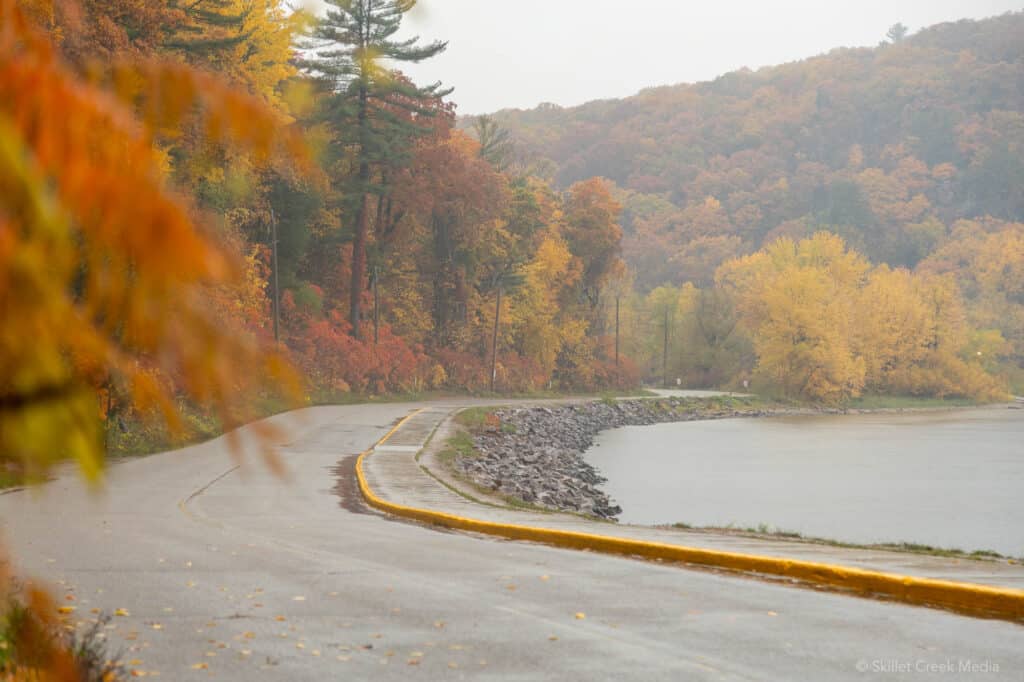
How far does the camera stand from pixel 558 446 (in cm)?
5075

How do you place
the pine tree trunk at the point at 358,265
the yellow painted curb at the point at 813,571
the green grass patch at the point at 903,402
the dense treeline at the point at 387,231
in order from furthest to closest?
the green grass patch at the point at 903,402, the pine tree trunk at the point at 358,265, the dense treeline at the point at 387,231, the yellow painted curb at the point at 813,571

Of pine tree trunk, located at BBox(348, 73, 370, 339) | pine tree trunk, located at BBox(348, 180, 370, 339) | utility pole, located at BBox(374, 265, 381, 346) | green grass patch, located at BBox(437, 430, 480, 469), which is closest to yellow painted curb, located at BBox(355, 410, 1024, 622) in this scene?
green grass patch, located at BBox(437, 430, 480, 469)

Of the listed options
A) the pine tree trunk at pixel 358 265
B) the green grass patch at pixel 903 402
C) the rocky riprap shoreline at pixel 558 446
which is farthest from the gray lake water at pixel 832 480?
the green grass patch at pixel 903 402

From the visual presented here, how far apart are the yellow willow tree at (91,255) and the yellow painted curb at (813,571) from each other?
8.54 m

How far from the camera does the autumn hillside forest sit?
118 centimetres

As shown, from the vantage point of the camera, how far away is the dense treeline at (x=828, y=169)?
484 ft

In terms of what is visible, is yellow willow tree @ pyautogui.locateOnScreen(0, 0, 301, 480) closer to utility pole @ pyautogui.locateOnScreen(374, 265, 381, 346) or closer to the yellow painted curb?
the yellow painted curb

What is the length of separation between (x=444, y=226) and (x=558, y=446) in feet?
85.5

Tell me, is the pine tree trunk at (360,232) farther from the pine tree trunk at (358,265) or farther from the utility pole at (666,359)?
the utility pole at (666,359)

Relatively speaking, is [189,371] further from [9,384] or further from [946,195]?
[946,195]

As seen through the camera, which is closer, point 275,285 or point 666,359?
point 275,285

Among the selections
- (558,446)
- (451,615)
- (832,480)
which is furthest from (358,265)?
(451,615)

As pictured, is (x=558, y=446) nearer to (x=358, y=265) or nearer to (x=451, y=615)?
(x=358, y=265)

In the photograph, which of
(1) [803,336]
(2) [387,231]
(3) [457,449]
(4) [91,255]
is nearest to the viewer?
(4) [91,255]
